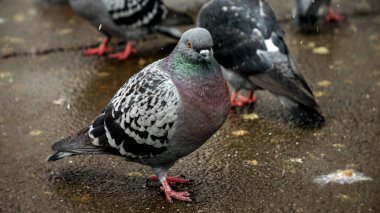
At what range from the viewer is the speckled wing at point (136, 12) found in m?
6.31

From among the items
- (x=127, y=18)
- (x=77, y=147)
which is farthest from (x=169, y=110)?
(x=127, y=18)

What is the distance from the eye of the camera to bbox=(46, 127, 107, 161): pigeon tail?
159 inches

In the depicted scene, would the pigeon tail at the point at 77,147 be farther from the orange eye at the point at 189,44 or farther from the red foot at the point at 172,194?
the orange eye at the point at 189,44

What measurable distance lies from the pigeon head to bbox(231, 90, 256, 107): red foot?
1.71 m

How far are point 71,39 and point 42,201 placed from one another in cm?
317

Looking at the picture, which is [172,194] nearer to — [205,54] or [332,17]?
[205,54]

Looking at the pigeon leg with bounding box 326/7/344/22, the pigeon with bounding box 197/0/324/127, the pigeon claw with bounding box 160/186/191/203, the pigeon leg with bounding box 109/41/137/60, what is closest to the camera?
the pigeon claw with bounding box 160/186/191/203

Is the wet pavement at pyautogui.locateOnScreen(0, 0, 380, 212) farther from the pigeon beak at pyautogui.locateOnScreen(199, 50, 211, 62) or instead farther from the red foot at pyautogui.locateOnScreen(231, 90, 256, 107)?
the pigeon beak at pyautogui.locateOnScreen(199, 50, 211, 62)

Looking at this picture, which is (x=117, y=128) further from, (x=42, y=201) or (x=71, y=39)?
(x=71, y=39)

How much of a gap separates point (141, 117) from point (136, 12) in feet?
9.07

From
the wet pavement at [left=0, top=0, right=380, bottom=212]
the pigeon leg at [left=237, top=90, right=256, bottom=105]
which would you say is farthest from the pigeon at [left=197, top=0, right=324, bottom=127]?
the wet pavement at [left=0, top=0, right=380, bottom=212]

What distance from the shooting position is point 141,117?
3.84 metres

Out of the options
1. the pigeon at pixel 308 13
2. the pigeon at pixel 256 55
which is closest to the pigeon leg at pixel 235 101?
the pigeon at pixel 256 55

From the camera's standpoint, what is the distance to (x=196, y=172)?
4402mm
